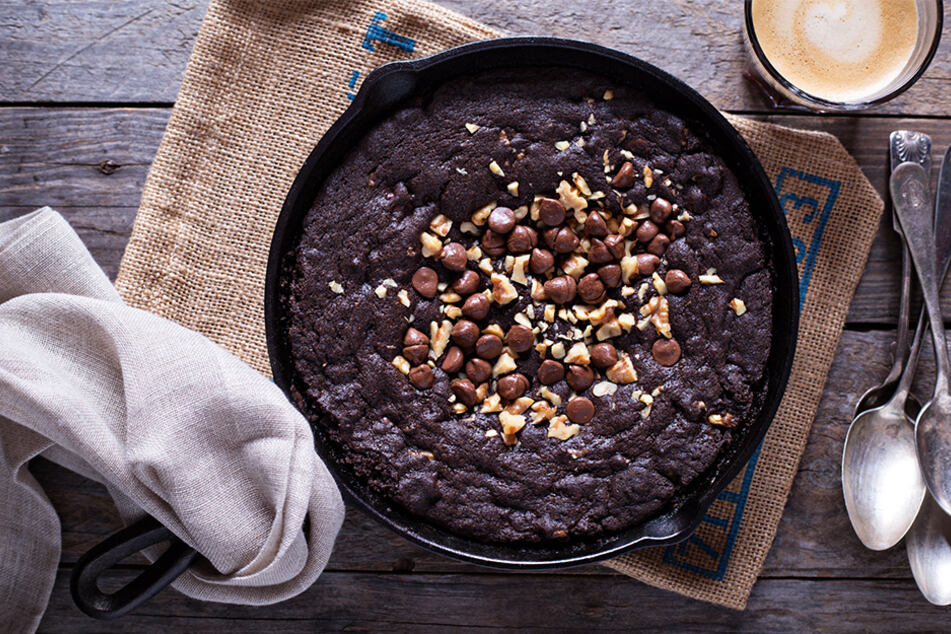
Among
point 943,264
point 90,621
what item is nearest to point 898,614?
point 943,264

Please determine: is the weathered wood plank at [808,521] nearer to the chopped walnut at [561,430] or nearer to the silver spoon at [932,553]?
the silver spoon at [932,553]

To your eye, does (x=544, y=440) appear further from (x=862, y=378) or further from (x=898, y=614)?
(x=898, y=614)

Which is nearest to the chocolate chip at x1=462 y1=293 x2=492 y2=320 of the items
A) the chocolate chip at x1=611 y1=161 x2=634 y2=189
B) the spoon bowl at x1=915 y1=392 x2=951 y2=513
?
the chocolate chip at x1=611 y1=161 x2=634 y2=189

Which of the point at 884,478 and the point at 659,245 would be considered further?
the point at 884,478

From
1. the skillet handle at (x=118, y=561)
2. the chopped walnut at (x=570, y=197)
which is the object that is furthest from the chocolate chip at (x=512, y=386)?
the skillet handle at (x=118, y=561)

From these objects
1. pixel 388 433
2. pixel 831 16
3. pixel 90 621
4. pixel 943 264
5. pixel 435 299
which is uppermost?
pixel 831 16

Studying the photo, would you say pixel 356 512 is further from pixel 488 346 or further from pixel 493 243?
pixel 493 243

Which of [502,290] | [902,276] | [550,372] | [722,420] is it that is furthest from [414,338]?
[902,276]
